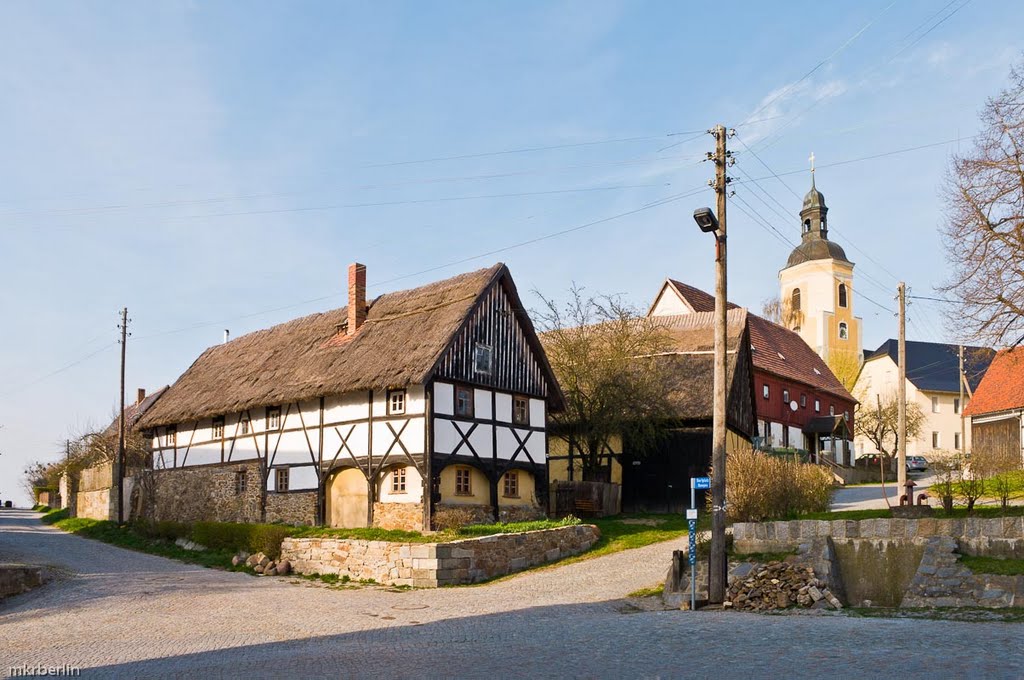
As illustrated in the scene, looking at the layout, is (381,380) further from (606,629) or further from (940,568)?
(940,568)

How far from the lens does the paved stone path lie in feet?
37.2

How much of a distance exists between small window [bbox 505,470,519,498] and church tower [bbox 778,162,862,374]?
162ft

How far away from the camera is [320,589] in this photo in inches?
861

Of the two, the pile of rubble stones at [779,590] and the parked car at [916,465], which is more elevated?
the parked car at [916,465]

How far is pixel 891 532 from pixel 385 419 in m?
14.6

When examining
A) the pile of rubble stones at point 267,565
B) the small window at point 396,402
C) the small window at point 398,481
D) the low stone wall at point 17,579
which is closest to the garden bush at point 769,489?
the small window at point 398,481

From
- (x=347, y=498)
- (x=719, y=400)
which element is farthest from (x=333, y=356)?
(x=719, y=400)

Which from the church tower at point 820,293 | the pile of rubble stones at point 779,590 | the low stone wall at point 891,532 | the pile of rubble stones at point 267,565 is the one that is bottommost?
the pile of rubble stones at point 267,565

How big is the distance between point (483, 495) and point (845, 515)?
11680mm

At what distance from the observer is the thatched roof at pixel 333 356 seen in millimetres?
27453

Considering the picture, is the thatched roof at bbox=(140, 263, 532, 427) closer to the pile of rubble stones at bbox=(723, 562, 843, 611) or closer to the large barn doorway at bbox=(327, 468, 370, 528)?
the large barn doorway at bbox=(327, 468, 370, 528)

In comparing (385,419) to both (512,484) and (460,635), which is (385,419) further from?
(460,635)

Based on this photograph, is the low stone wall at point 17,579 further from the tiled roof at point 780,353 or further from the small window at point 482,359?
the tiled roof at point 780,353

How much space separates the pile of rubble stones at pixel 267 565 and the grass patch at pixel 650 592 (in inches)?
394
